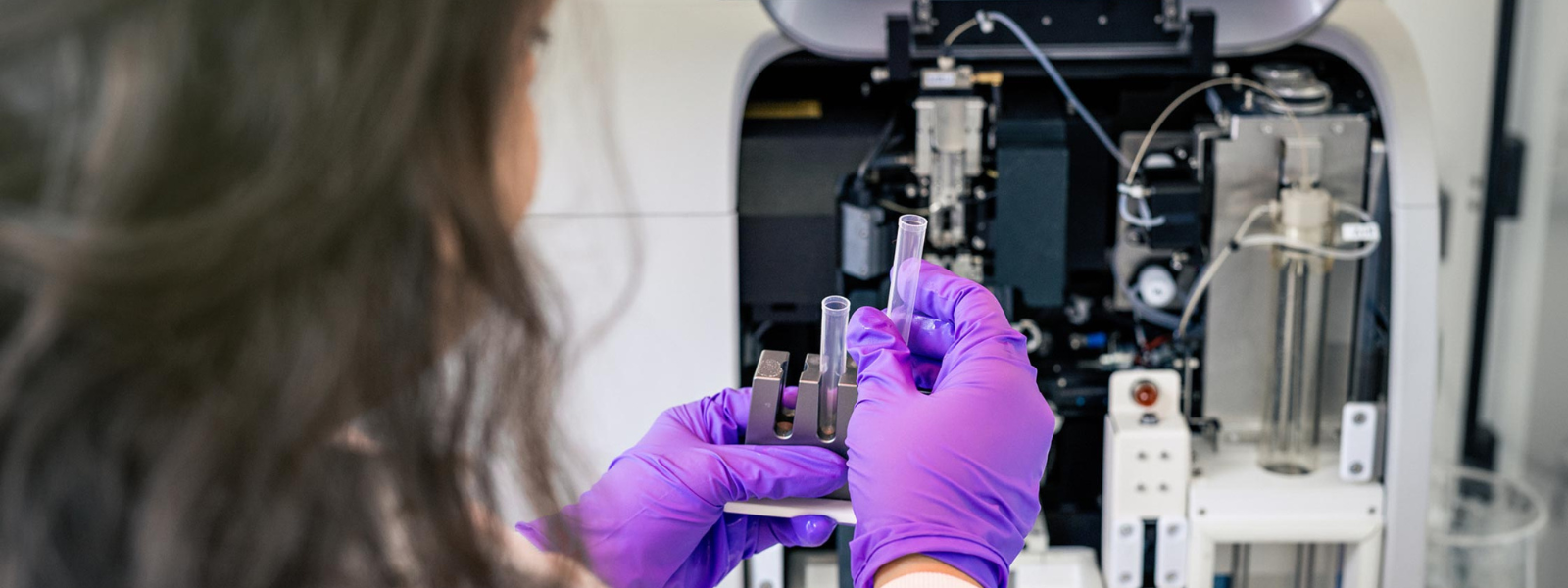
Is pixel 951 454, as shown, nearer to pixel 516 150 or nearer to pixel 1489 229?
pixel 516 150

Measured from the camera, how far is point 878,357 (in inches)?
42.9

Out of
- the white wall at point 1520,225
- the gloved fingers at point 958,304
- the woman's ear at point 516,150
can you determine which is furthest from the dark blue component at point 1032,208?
the white wall at point 1520,225

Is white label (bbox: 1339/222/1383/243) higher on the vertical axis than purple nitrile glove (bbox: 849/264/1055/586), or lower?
higher

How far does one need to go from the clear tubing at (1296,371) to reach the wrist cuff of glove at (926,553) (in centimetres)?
75

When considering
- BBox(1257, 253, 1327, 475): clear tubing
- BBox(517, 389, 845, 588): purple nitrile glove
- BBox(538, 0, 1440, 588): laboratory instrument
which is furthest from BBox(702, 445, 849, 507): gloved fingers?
BBox(1257, 253, 1327, 475): clear tubing

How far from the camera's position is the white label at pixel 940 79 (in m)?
1.47

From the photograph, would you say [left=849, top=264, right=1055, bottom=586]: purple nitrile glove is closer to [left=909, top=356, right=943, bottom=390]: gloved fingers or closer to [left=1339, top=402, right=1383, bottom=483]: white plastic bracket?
[left=909, top=356, right=943, bottom=390]: gloved fingers

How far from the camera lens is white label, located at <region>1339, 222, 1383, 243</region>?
145cm

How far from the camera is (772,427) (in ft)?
3.63

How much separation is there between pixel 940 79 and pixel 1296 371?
2.04 ft

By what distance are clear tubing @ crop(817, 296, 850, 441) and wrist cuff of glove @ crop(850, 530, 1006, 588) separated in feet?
0.47

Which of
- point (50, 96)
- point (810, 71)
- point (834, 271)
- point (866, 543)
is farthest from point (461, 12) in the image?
point (810, 71)

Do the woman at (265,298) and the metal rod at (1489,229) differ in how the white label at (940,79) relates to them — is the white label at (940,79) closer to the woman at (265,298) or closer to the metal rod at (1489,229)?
the woman at (265,298)

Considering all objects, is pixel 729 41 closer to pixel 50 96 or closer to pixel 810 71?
pixel 810 71
